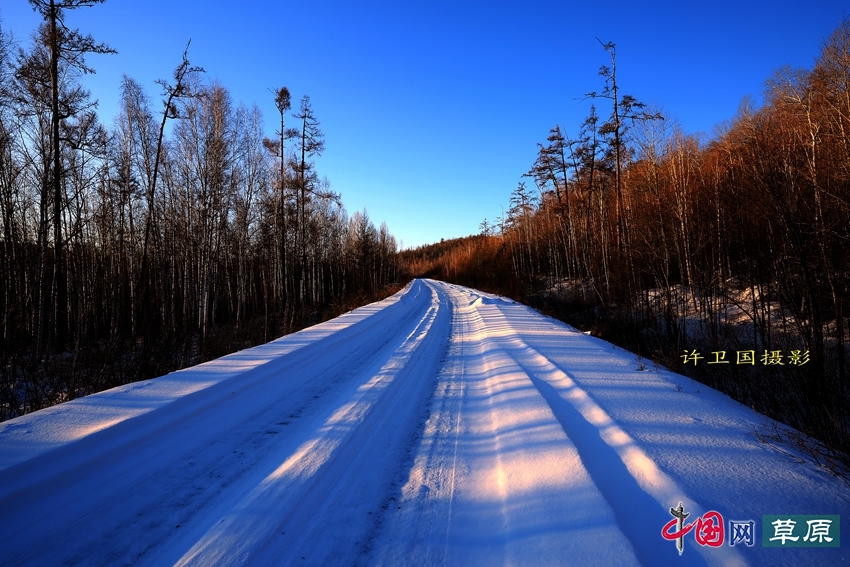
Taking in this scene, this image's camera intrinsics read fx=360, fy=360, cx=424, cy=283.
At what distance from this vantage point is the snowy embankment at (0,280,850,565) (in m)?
2.14

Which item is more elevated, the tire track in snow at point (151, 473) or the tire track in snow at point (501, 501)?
the tire track in snow at point (151, 473)

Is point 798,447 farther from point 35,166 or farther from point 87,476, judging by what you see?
point 35,166

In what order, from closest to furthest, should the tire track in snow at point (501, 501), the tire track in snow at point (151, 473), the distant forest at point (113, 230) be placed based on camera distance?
the tire track in snow at point (501, 501), the tire track in snow at point (151, 473), the distant forest at point (113, 230)

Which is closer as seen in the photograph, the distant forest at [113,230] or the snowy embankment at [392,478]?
the snowy embankment at [392,478]

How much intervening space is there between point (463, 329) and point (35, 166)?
1519cm

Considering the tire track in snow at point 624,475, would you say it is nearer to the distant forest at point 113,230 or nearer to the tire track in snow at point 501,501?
the tire track in snow at point 501,501

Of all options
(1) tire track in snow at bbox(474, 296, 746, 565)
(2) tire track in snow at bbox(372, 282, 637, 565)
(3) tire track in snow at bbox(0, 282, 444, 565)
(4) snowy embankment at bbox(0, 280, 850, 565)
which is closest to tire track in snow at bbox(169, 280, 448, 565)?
(4) snowy embankment at bbox(0, 280, 850, 565)

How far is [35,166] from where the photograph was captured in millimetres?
11898

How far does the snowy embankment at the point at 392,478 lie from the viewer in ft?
7.04

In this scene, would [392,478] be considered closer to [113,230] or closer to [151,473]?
[151,473]

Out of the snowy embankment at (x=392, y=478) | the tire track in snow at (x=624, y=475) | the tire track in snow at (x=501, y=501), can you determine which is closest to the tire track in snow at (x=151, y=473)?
the snowy embankment at (x=392, y=478)

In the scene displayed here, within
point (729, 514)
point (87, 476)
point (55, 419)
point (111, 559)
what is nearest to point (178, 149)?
point (55, 419)

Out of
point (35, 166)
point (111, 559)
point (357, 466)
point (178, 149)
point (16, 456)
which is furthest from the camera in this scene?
point (178, 149)

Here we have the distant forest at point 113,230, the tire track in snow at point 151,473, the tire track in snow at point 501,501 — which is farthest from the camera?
the distant forest at point 113,230
